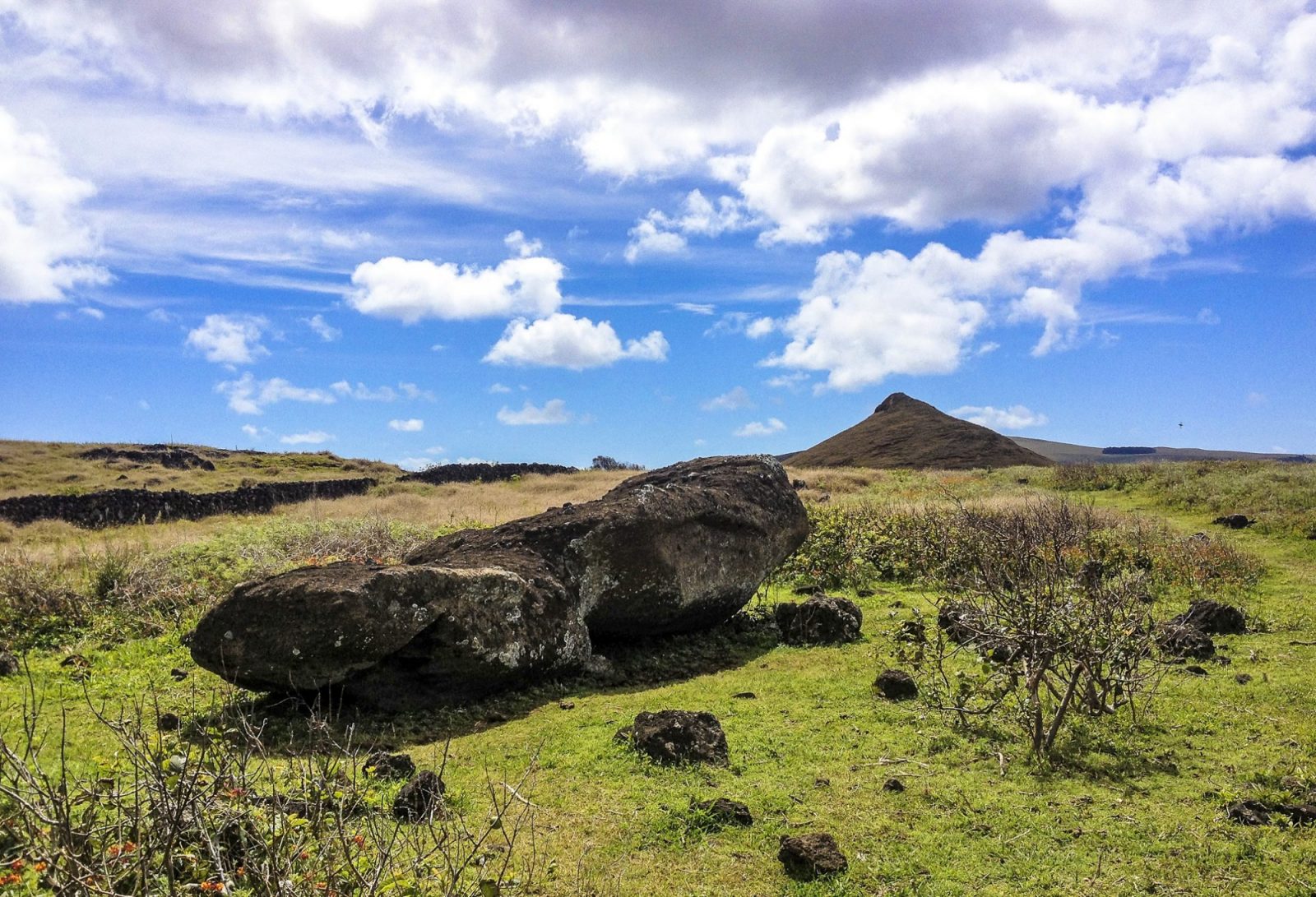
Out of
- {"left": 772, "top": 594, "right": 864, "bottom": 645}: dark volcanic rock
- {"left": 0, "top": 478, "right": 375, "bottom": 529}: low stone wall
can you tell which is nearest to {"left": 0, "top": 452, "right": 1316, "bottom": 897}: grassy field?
{"left": 772, "top": 594, "right": 864, "bottom": 645}: dark volcanic rock

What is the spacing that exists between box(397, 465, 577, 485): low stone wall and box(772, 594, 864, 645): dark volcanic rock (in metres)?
35.7

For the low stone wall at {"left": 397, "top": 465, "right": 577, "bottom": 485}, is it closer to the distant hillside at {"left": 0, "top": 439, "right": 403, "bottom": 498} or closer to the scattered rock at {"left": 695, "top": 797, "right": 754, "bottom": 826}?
the distant hillside at {"left": 0, "top": 439, "right": 403, "bottom": 498}

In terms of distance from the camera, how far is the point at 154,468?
180ft

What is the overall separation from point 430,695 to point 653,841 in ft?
13.9

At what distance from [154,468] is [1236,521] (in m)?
57.3

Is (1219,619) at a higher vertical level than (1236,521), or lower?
lower

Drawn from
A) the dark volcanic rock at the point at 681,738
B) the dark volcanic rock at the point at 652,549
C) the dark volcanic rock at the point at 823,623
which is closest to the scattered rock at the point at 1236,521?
the dark volcanic rock at the point at 823,623

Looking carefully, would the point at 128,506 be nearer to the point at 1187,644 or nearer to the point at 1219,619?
the point at 1187,644

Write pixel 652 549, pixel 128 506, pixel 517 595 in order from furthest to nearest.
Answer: pixel 128 506
pixel 652 549
pixel 517 595

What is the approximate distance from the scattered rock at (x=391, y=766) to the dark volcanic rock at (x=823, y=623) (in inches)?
252

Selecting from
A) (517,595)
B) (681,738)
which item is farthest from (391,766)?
(517,595)

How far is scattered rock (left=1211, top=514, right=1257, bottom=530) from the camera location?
2184 cm

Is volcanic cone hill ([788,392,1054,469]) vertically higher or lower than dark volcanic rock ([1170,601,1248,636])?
higher

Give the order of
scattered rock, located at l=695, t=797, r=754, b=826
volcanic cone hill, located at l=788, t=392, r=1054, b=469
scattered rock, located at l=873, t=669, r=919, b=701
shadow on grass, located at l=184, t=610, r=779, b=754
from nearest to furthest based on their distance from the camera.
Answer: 1. scattered rock, located at l=695, t=797, r=754, b=826
2. shadow on grass, located at l=184, t=610, r=779, b=754
3. scattered rock, located at l=873, t=669, r=919, b=701
4. volcanic cone hill, located at l=788, t=392, r=1054, b=469
